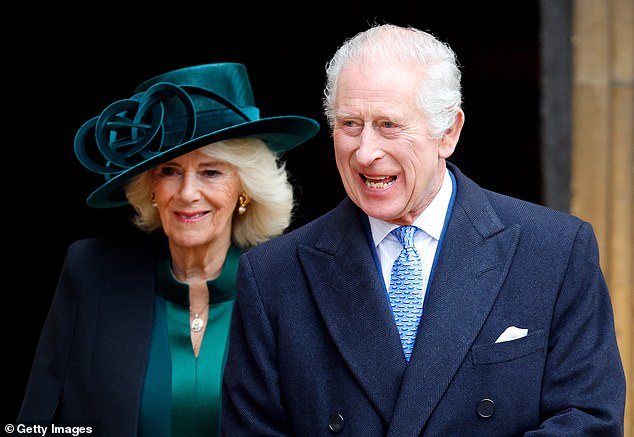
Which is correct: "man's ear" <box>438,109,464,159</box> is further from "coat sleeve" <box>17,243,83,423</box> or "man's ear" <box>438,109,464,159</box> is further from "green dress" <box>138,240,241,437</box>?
"coat sleeve" <box>17,243,83,423</box>

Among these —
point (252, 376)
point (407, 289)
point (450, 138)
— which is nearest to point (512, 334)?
point (407, 289)

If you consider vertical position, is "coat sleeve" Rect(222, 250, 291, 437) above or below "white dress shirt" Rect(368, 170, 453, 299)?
below

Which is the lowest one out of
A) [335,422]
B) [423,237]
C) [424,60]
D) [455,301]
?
[335,422]

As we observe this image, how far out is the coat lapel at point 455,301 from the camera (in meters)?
2.57

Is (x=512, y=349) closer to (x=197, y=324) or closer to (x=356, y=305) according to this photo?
(x=356, y=305)

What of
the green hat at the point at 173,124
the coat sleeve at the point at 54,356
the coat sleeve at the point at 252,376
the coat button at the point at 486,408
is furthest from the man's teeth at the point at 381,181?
the coat sleeve at the point at 54,356

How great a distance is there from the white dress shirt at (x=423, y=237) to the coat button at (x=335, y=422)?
0.35m

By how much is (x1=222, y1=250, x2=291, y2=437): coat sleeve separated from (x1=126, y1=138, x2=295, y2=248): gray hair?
32.8 inches

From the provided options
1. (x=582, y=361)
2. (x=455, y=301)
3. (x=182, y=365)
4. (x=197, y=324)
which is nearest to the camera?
(x=582, y=361)

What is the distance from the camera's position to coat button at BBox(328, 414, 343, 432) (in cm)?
263

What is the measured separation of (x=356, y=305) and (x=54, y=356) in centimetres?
124

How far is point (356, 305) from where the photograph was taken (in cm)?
271

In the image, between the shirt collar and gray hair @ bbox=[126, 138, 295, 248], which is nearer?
the shirt collar

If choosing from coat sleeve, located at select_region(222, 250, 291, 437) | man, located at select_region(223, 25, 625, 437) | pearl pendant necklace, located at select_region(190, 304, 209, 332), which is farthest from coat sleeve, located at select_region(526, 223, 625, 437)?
pearl pendant necklace, located at select_region(190, 304, 209, 332)
